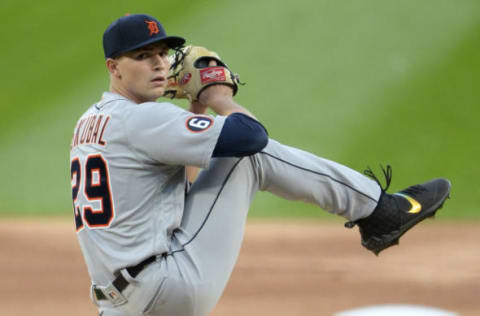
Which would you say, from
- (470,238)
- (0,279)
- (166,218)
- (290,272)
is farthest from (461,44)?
(166,218)

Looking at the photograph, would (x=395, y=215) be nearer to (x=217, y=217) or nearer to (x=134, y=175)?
(x=217, y=217)

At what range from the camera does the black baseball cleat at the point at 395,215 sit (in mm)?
2924

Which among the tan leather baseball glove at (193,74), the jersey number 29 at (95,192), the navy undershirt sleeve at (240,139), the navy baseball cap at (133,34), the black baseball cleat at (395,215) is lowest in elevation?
the black baseball cleat at (395,215)

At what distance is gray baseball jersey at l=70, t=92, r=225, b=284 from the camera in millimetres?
2525

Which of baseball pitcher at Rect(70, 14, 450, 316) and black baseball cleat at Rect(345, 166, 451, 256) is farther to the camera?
black baseball cleat at Rect(345, 166, 451, 256)

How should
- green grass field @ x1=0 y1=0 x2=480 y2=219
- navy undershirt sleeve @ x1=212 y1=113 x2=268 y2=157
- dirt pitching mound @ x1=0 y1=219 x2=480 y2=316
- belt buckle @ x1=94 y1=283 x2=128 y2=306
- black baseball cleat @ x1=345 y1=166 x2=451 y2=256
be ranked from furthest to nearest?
green grass field @ x1=0 y1=0 x2=480 y2=219, dirt pitching mound @ x1=0 y1=219 x2=480 y2=316, black baseball cleat @ x1=345 y1=166 x2=451 y2=256, belt buckle @ x1=94 y1=283 x2=128 y2=306, navy undershirt sleeve @ x1=212 y1=113 x2=268 y2=157

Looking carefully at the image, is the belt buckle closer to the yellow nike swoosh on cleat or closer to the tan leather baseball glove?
the tan leather baseball glove

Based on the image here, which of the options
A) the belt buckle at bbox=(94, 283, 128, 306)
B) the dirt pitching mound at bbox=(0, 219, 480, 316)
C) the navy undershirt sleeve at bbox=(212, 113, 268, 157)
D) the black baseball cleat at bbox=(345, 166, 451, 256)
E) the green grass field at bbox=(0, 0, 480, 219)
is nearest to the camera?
the navy undershirt sleeve at bbox=(212, 113, 268, 157)

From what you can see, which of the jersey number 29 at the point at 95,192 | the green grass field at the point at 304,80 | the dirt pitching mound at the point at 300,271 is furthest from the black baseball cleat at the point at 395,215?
the green grass field at the point at 304,80

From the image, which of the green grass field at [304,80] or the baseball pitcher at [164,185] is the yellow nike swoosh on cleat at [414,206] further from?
the green grass field at [304,80]

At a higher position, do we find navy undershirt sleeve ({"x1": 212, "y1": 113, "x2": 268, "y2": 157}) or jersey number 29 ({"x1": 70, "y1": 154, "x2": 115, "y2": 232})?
navy undershirt sleeve ({"x1": 212, "y1": 113, "x2": 268, "y2": 157})

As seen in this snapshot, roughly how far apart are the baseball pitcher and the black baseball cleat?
0.02 metres

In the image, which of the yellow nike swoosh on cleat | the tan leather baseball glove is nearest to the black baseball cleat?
the yellow nike swoosh on cleat

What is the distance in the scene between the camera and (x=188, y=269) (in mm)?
2617
